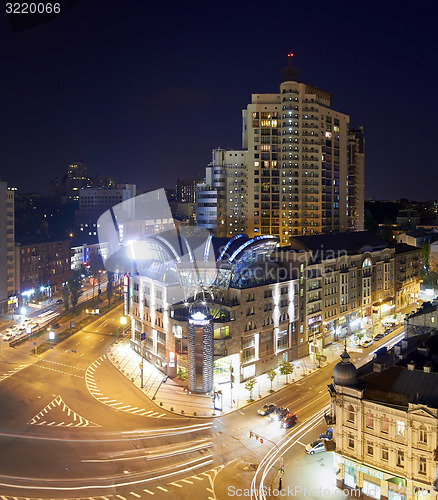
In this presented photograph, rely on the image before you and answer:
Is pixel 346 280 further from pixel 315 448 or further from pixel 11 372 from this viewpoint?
pixel 11 372

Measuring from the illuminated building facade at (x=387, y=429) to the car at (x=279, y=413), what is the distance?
12655mm

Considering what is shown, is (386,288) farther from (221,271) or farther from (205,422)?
(205,422)

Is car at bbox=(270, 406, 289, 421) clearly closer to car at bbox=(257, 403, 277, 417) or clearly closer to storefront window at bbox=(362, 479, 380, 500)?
car at bbox=(257, 403, 277, 417)

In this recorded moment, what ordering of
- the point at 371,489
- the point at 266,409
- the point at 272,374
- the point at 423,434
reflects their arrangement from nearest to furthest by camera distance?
1. the point at 423,434
2. the point at 371,489
3. the point at 266,409
4. the point at 272,374

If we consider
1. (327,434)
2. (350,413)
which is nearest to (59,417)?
(327,434)

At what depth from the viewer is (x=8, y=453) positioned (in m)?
49.4

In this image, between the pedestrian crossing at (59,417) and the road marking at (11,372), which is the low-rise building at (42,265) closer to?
the road marking at (11,372)

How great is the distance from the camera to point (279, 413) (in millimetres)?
57875

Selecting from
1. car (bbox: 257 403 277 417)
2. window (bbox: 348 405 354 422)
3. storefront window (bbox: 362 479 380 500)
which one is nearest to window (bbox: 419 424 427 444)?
window (bbox: 348 405 354 422)

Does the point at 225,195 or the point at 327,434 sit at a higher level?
the point at 225,195

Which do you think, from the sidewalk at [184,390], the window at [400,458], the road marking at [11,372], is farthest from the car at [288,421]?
the road marking at [11,372]

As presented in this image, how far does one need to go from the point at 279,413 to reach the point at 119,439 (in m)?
18.8

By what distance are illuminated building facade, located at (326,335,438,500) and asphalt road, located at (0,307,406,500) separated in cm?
728

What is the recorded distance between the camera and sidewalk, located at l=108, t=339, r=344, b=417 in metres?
61.4
